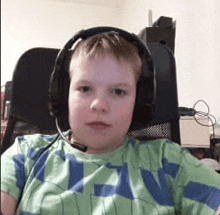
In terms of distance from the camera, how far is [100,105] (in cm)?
55

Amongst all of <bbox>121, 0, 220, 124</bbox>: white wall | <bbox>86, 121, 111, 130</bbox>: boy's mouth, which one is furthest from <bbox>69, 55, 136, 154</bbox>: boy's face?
<bbox>121, 0, 220, 124</bbox>: white wall

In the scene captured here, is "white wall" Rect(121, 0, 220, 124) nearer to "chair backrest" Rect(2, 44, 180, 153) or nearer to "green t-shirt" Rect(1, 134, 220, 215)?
"chair backrest" Rect(2, 44, 180, 153)

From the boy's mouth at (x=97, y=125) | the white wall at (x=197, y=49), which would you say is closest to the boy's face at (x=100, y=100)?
the boy's mouth at (x=97, y=125)

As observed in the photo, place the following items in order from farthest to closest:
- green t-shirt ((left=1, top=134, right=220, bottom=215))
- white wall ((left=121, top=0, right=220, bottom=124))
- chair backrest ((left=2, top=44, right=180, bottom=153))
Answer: white wall ((left=121, top=0, right=220, bottom=124))
chair backrest ((left=2, top=44, right=180, bottom=153))
green t-shirt ((left=1, top=134, right=220, bottom=215))

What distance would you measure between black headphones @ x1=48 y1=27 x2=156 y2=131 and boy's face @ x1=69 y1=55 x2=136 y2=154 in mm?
32

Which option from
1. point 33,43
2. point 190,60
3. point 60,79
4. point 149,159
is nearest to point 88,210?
point 149,159

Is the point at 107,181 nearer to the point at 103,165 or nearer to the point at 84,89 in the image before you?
the point at 103,165

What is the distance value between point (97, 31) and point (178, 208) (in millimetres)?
472

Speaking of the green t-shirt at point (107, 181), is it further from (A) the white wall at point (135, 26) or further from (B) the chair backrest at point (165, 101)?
(A) the white wall at point (135, 26)

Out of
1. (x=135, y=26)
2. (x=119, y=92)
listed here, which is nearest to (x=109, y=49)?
(x=119, y=92)

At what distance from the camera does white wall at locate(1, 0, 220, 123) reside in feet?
4.68

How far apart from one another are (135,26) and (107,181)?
2.54 m

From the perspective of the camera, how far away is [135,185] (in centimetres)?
57

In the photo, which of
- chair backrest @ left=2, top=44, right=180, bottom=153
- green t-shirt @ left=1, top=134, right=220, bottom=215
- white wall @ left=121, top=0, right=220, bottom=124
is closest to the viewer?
green t-shirt @ left=1, top=134, right=220, bottom=215
